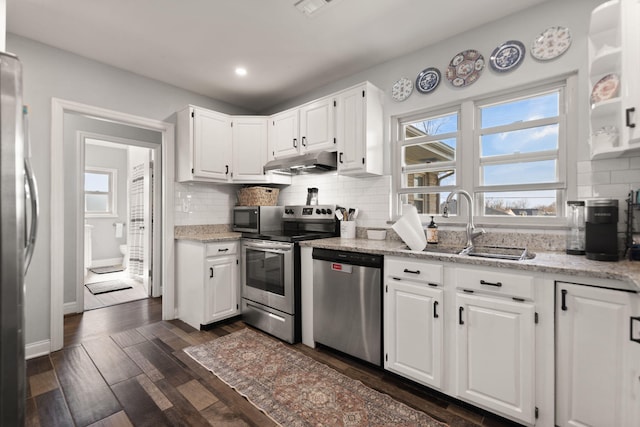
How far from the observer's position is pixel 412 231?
2.27 metres

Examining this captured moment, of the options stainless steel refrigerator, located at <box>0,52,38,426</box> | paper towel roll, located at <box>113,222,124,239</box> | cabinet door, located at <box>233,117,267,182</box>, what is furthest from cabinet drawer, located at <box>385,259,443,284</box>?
paper towel roll, located at <box>113,222,124,239</box>

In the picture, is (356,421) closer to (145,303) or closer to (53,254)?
(53,254)

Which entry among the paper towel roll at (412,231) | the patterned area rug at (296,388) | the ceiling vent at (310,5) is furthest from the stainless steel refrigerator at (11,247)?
the paper towel roll at (412,231)

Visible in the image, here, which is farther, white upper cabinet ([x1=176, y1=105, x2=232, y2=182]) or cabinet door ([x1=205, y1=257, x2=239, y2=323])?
white upper cabinet ([x1=176, y1=105, x2=232, y2=182])

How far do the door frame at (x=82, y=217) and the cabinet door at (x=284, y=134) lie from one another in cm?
173

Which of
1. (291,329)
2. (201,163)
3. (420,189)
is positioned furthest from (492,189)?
(201,163)

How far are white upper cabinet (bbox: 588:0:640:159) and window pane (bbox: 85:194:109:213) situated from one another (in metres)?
7.69

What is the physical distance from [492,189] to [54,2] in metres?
3.52

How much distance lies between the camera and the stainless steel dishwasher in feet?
7.37

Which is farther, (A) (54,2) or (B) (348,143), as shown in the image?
(B) (348,143)

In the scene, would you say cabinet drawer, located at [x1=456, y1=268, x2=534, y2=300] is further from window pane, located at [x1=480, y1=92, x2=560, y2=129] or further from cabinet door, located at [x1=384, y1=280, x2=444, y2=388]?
window pane, located at [x1=480, y1=92, x2=560, y2=129]

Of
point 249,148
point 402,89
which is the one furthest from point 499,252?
point 249,148

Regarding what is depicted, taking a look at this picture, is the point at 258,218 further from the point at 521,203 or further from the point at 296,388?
the point at 521,203

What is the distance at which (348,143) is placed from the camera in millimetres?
2891
